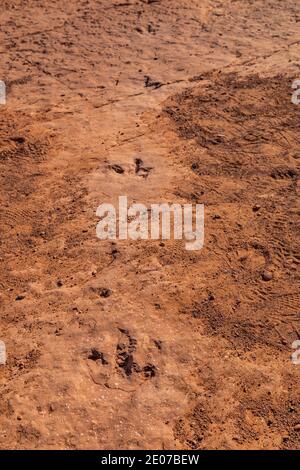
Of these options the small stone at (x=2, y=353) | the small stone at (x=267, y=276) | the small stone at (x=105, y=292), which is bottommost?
the small stone at (x=2, y=353)

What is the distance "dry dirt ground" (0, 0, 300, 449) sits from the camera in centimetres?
340

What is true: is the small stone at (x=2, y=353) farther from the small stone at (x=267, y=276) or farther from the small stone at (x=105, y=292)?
the small stone at (x=267, y=276)

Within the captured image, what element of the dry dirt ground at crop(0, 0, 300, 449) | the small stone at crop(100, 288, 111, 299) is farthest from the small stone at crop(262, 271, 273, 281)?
the small stone at crop(100, 288, 111, 299)

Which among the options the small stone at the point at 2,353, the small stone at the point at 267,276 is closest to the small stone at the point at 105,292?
the small stone at the point at 2,353

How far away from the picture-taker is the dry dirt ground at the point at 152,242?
134 inches

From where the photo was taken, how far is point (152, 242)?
432 centimetres

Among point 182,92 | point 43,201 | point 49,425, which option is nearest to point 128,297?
point 49,425

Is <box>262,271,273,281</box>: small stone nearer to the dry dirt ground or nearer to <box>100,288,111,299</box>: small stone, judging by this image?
the dry dirt ground

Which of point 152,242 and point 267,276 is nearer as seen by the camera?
point 267,276

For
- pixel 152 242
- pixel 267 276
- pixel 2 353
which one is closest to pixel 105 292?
pixel 152 242

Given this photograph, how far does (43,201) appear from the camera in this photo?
478 centimetres

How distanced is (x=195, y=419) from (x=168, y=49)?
4.61m

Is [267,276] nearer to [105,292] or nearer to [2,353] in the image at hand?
[105,292]

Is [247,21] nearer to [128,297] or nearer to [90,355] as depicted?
[128,297]
